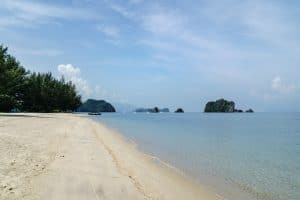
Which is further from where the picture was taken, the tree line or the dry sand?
the tree line

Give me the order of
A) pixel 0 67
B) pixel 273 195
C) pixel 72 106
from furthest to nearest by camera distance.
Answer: pixel 72 106 → pixel 0 67 → pixel 273 195

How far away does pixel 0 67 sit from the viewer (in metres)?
59.4

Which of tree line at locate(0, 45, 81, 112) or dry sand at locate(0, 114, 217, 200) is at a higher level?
tree line at locate(0, 45, 81, 112)

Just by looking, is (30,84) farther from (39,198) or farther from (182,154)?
(39,198)

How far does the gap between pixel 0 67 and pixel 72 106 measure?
75.5m

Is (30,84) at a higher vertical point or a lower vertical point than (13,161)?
higher

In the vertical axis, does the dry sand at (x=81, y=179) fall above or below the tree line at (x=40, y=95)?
below

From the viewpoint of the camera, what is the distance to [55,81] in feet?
404

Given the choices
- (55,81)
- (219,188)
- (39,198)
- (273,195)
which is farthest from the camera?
(55,81)

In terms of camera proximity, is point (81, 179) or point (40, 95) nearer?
point (81, 179)

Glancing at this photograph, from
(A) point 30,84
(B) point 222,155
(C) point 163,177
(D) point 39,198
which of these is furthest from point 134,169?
(A) point 30,84

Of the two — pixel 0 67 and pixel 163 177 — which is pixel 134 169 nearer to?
pixel 163 177

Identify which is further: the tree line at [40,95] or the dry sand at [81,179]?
the tree line at [40,95]

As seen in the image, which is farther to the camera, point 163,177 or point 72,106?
point 72,106
